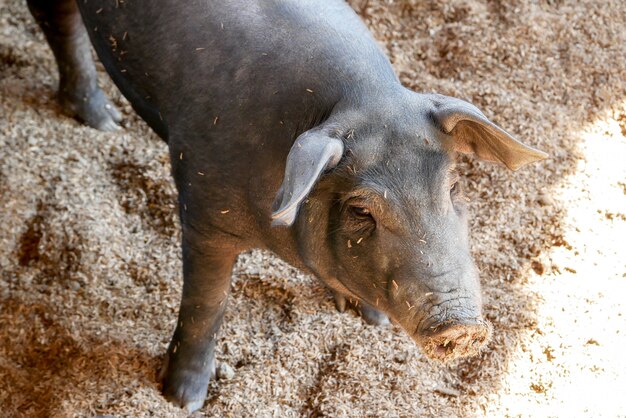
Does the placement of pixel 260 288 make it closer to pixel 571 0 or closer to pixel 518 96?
pixel 518 96

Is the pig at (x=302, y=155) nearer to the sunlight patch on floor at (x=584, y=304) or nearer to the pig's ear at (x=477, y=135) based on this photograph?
the pig's ear at (x=477, y=135)

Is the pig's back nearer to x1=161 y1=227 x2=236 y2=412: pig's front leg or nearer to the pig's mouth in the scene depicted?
x1=161 y1=227 x2=236 y2=412: pig's front leg

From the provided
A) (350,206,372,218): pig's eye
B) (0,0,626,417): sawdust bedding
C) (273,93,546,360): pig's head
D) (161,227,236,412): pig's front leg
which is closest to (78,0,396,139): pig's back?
(273,93,546,360): pig's head

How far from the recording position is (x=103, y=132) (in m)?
4.18

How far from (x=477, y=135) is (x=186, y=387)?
151cm

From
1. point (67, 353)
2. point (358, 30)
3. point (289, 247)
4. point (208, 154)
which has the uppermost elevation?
point (358, 30)

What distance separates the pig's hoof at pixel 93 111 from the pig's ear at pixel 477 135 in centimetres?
223

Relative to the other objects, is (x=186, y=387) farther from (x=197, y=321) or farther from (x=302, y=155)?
(x=302, y=155)

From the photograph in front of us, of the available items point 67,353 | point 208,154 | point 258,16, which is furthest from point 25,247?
point 258,16

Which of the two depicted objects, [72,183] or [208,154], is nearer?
[208,154]

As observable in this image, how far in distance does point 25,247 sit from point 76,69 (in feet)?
3.15

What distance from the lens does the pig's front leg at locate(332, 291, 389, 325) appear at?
3.47 metres

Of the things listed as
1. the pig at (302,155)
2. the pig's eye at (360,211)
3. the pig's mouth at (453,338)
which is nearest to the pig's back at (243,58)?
the pig at (302,155)

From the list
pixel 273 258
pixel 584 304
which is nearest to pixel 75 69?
pixel 273 258
